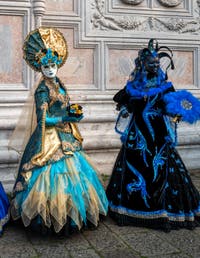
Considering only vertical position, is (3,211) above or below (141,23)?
below

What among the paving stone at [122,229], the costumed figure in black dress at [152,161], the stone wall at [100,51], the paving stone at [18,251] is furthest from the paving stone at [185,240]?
the stone wall at [100,51]

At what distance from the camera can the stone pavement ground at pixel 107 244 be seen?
3145 mm

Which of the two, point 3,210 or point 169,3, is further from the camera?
point 169,3

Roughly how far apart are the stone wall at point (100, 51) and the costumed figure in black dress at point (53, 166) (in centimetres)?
194

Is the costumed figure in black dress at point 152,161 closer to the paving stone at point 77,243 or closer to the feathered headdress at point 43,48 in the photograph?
the paving stone at point 77,243

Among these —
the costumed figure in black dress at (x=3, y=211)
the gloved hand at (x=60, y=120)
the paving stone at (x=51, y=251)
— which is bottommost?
the paving stone at (x=51, y=251)

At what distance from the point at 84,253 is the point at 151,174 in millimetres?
1109

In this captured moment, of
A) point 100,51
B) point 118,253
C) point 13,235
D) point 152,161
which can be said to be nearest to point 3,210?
point 13,235

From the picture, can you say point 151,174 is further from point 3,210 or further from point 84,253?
point 3,210

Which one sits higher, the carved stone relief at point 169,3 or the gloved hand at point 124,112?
the carved stone relief at point 169,3

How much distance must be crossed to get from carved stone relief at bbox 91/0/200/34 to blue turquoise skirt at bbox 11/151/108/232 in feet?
10.9

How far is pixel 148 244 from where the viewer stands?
3.35 meters

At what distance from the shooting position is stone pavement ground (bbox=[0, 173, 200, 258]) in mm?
3145

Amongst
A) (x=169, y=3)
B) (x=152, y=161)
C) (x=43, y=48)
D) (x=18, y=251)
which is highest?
(x=169, y=3)
